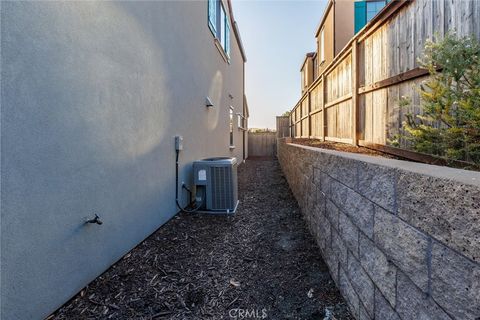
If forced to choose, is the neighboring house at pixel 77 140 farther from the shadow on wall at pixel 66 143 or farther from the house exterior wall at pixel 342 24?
the house exterior wall at pixel 342 24

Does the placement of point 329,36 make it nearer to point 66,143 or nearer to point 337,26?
point 337,26

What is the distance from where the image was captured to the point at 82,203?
210 centimetres

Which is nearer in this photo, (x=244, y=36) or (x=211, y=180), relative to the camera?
(x=211, y=180)

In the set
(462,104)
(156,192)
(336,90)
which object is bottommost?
(156,192)

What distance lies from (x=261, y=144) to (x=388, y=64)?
1510cm

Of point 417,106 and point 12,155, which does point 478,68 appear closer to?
point 417,106

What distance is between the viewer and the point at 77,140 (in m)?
2.04

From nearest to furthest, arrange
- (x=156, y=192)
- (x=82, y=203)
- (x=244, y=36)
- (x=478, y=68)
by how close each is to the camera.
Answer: (x=478, y=68), (x=82, y=203), (x=156, y=192), (x=244, y=36)

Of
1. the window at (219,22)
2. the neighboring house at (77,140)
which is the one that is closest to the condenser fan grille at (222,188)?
the neighboring house at (77,140)

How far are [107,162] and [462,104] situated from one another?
2779 mm

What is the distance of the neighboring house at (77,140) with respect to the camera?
5.11 ft

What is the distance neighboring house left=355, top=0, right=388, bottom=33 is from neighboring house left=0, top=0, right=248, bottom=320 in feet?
26.2

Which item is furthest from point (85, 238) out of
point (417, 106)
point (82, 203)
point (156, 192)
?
point (417, 106)

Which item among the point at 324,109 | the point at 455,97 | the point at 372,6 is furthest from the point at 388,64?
the point at 372,6
